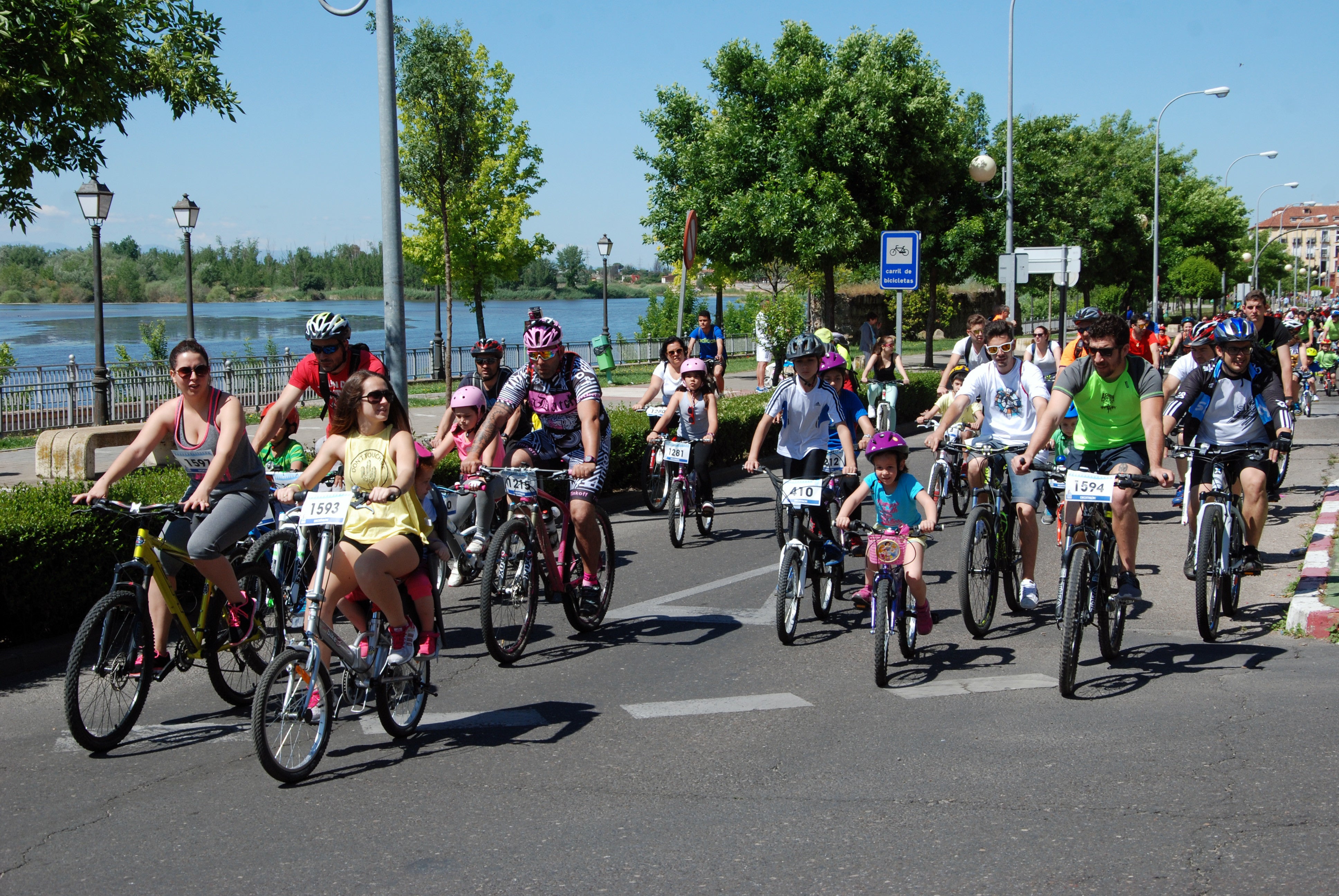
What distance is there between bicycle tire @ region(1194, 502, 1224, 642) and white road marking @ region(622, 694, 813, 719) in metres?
2.49

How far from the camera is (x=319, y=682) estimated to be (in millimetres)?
4848

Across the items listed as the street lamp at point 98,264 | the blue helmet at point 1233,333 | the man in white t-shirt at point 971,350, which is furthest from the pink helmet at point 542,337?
the street lamp at point 98,264

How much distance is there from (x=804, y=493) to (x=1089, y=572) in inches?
66.3

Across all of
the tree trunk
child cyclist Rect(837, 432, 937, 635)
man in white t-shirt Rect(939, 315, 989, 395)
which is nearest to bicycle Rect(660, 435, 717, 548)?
man in white t-shirt Rect(939, 315, 989, 395)

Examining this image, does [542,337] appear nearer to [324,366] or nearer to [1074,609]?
[324,366]

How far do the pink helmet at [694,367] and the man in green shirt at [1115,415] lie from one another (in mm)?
4060

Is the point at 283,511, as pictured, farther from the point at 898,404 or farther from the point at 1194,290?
the point at 1194,290

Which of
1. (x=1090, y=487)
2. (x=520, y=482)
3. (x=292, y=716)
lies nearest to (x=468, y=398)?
(x=520, y=482)

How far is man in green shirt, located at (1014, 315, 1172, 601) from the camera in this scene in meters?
6.47

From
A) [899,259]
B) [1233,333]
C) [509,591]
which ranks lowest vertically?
[509,591]

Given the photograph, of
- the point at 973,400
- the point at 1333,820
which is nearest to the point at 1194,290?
the point at 973,400

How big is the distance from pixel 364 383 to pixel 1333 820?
13.5 feet

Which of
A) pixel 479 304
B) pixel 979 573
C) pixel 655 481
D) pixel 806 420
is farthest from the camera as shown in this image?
pixel 479 304

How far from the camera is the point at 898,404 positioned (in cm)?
2005
